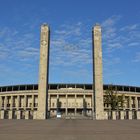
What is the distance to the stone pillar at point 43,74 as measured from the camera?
61.1 m

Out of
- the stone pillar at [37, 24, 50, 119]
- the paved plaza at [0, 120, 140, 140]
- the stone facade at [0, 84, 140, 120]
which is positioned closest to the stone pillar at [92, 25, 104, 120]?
the stone pillar at [37, 24, 50, 119]

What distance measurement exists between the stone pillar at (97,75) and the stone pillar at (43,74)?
10726 mm

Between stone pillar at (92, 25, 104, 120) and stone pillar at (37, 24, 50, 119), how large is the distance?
10726 millimetres

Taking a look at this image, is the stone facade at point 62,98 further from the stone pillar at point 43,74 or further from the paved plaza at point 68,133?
the paved plaza at point 68,133

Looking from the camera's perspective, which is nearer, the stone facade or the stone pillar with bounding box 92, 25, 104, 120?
the stone pillar with bounding box 92, 25, 104, 120

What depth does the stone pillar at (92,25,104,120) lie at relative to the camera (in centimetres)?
6024

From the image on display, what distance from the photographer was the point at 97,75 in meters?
61.4

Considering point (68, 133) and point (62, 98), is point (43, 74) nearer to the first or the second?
point (68, 133)

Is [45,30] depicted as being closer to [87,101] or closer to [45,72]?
[45,72]

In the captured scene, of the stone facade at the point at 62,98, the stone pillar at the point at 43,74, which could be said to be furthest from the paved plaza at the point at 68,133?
the stone facade at the point at 62,98

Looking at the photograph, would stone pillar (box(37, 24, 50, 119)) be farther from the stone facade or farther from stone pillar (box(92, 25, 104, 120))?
the stone facade

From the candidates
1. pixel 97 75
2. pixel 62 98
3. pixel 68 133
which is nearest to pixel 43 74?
pixel 97 75

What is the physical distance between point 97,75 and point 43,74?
471 inches

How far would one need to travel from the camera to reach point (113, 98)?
87000 mm
